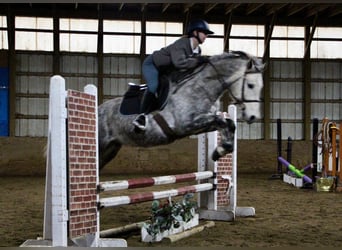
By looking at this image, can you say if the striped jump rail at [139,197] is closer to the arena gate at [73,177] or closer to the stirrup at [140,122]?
the arena gate at [73,177]

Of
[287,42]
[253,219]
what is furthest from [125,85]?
[253,219]

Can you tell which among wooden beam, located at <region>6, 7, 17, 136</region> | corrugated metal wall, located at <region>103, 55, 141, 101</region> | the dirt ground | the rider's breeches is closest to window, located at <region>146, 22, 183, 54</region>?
corrugated metal wall, located at <region>103, 55, 141, 101</region>

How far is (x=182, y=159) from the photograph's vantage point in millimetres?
9859

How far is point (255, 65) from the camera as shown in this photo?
3.37 meters

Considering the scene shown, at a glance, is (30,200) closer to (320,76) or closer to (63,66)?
(63,66)

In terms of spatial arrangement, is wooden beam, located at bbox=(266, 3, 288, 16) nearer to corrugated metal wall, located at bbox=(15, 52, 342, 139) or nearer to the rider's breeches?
corrugated metal wall, located at bbox=(15, 52, 342, 139)

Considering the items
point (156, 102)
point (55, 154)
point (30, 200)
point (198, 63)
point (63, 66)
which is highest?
point (63, 66)

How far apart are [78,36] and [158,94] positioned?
621cm

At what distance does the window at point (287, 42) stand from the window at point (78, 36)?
287cm

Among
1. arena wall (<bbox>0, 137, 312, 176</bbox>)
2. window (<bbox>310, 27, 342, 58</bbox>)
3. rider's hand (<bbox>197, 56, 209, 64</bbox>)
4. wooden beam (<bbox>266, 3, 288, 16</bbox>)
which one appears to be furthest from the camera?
window (<bbox>310, 27, 342, 58</bbox>)

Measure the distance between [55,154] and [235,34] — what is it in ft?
20.9

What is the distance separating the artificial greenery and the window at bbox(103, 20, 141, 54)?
5.34m

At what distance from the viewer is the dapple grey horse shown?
3.37 meters

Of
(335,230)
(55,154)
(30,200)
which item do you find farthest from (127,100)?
(30,200)
